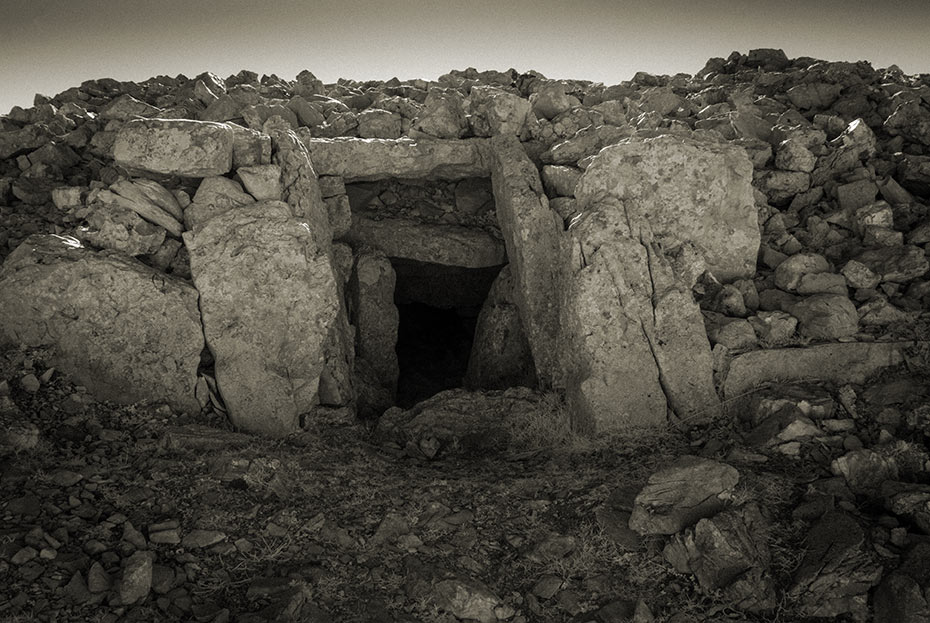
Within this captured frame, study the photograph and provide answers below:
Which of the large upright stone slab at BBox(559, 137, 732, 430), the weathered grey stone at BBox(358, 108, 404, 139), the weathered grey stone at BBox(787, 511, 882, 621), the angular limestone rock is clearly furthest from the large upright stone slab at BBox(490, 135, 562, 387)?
the weathered grey stone at BBox(787, 511, 882, 621)

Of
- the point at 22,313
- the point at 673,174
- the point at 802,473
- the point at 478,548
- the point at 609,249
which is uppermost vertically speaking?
the point at 673,174

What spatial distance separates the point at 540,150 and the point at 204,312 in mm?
3969

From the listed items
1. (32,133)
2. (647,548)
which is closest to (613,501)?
(647,548)

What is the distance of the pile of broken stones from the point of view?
4688 mm

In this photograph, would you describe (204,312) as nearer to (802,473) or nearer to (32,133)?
(32,133)

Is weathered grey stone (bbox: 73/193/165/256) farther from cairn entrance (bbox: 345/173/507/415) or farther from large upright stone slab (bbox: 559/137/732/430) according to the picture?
large upright stone slab (bbox: 559/137/732/430)

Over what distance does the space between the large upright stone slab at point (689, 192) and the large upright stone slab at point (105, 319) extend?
3.92 metres

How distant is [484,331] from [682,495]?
4.14m

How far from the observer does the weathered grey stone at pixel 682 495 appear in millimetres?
5031

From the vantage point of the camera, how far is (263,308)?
6.78 metres

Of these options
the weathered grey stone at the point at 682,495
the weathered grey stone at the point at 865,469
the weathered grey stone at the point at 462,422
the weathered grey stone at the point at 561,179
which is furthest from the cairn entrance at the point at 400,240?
the weathered grey stone at the point at 865,469

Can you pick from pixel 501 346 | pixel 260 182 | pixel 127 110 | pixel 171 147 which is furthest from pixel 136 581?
pixel 127 110

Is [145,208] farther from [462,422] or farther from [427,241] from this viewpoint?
[462,422]

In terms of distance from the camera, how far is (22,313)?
6.21m
